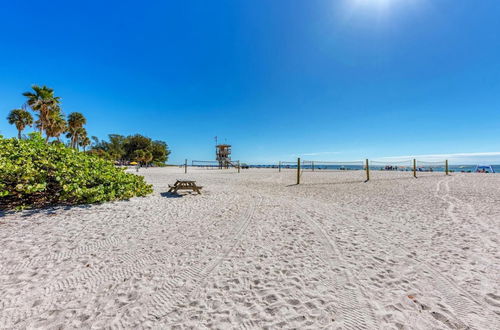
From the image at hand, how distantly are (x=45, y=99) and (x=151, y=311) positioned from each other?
100ft

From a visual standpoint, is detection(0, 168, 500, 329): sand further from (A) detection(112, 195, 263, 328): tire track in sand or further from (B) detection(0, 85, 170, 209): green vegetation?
(B) detection(0, 85, 170, 209): green vegetation

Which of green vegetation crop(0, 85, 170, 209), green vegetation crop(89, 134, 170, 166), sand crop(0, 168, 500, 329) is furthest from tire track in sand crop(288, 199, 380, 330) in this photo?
green vegetation crop(89, 134, 170, 166)

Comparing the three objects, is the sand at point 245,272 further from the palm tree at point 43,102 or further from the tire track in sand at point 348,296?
the palm tree at point 43,102

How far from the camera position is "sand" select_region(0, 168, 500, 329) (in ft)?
6.73

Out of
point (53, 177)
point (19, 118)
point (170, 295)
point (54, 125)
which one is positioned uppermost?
point (19, 118)

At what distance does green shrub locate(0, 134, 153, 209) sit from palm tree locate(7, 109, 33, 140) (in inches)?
1496

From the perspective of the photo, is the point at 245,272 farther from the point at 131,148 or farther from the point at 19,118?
the point at 131,148

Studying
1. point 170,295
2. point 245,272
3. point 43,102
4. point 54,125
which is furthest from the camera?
point 54,125

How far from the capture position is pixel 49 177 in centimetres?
548

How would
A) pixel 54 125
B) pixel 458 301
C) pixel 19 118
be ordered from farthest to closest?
1. pixel 19 118
2. pixel 54 125
3. pixel 458 301

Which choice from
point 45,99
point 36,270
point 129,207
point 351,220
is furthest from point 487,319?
point 45,99

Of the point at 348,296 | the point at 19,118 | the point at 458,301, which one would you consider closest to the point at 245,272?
the point at 348,296

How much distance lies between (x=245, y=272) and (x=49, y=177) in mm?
6320

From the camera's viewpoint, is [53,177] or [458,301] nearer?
[458,301]
